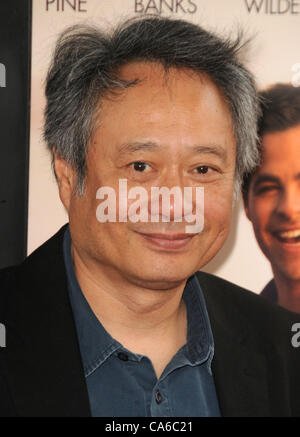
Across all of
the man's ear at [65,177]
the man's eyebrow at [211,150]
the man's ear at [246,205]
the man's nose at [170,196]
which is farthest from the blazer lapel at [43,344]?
the man's ear at [246,205]

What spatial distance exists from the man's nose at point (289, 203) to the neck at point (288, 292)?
0.48 feet

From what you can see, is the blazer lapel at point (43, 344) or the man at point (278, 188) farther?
the man at point (278, 188)

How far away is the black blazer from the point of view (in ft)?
3.70

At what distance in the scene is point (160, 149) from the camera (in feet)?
3.68

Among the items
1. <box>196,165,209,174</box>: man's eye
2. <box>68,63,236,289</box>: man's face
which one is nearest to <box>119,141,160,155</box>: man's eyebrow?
<box>68,63,236,289</box>: man's face

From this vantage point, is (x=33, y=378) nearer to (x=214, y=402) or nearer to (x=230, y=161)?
(x=214, y=402)

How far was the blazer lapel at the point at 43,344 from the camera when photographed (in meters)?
1.12

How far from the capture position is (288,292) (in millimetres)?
1488

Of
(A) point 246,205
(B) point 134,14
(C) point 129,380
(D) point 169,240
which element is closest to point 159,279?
(D) point 169,240

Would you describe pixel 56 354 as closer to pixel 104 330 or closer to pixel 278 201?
pixel 104 330

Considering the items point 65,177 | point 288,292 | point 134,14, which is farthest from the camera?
point 288,292

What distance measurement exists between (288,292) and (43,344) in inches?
25.1

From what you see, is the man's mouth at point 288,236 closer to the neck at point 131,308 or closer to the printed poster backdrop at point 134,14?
the printed poster backdrop at point 134,14

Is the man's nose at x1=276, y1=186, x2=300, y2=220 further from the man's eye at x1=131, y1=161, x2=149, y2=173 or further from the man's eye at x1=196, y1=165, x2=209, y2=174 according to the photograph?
the man's eye at x1=131, y1=161, x2=149, y2=173
